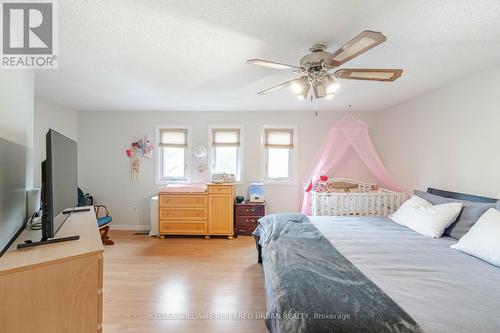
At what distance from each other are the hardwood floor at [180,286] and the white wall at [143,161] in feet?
3.42

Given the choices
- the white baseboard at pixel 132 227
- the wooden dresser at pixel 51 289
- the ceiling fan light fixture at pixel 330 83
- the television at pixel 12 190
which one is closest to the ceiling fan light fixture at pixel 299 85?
the ceiling fan light fixture at pixel 330 83

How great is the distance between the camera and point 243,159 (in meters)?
4.34

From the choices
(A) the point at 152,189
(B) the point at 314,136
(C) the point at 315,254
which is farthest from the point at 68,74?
(B) the point at 314,136

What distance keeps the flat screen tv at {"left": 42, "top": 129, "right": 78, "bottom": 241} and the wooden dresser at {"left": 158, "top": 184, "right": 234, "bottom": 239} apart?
181 centimetres

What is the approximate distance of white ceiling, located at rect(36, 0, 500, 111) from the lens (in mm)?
1434

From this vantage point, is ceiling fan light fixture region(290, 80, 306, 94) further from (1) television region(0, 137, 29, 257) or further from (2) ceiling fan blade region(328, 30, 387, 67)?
(1) television region(0, 137, 29, 257)

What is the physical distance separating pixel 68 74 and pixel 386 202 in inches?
182

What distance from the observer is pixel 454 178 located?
2.71 m

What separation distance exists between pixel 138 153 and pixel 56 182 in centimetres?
288

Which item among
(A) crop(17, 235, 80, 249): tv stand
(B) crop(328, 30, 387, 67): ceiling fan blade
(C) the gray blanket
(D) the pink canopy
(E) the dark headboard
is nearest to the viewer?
(C) the gray blanket

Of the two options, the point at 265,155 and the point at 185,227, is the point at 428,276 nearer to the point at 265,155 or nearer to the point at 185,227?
the point at 265,155

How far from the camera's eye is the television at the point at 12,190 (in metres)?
1.38

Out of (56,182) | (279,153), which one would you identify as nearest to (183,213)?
(279,153)

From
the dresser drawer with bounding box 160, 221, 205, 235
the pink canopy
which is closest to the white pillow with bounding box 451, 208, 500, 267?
the pink canopy
